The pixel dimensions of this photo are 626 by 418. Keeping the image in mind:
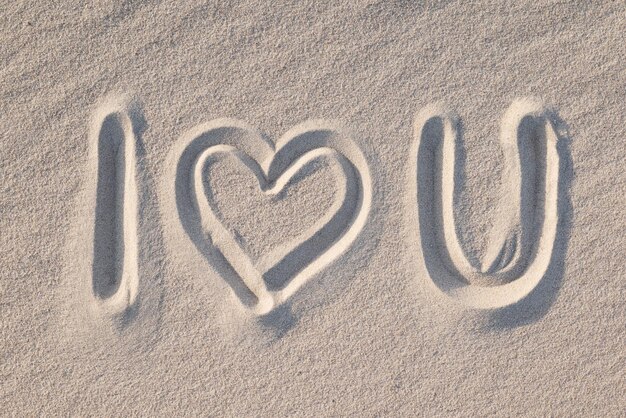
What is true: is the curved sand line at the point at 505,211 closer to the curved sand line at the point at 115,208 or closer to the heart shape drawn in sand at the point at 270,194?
the heart shape drawn in sand at the point at 270,194

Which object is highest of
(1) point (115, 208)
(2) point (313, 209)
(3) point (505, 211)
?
(1) point (115, 208)

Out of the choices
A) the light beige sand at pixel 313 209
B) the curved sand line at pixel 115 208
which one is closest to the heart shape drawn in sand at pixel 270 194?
the light beige sand at pixel 313 209

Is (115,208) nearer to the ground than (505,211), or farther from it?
farther from it

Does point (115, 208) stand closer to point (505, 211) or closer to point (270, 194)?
point (270, 194)

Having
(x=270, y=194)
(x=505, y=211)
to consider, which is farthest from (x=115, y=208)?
(x=505, y=211)

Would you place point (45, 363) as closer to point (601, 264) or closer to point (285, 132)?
point (285, 132)

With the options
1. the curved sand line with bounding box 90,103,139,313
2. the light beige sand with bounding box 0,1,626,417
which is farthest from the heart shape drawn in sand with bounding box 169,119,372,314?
the curved sand line with bounding box 90,103,139,313
